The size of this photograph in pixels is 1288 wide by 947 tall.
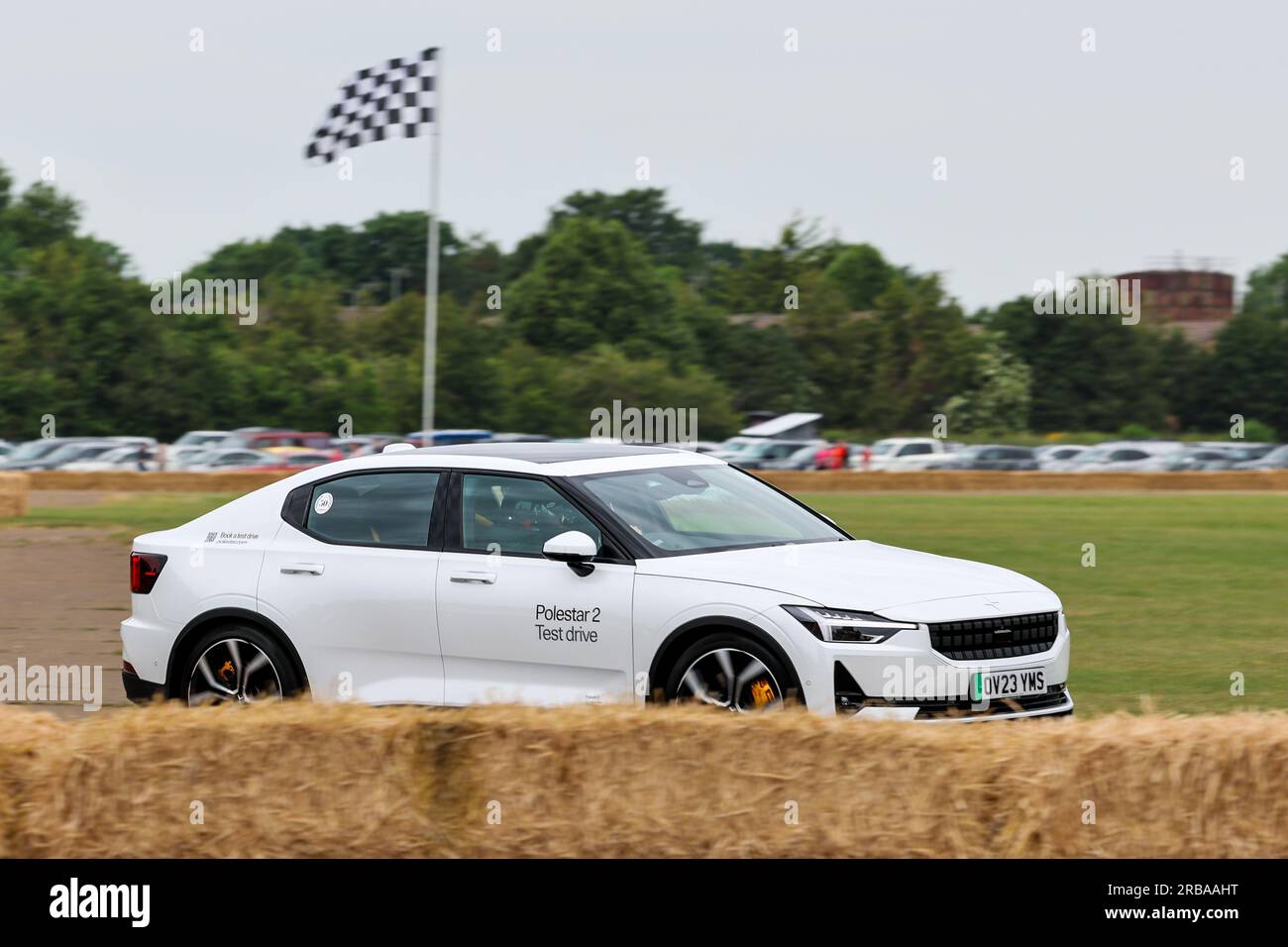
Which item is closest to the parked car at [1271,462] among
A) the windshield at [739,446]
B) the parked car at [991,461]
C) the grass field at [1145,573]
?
the parked car at [991,461]

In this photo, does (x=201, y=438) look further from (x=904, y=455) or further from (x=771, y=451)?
(x=904, y=455)

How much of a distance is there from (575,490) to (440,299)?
64.7 m

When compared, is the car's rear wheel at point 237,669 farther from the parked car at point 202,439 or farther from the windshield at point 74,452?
the parked car at point 202,439

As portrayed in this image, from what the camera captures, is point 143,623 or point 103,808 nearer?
point 103,808

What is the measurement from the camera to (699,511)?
26.0 ft

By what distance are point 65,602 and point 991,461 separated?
→ 137 feet

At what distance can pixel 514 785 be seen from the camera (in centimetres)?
576

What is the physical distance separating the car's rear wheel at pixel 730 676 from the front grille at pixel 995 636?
2.12 feet

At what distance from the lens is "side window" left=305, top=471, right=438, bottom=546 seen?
7.91 meters

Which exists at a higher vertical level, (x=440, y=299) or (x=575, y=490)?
(x=440, y=299)

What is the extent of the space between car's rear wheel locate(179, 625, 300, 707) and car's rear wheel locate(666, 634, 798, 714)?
6.34ft
